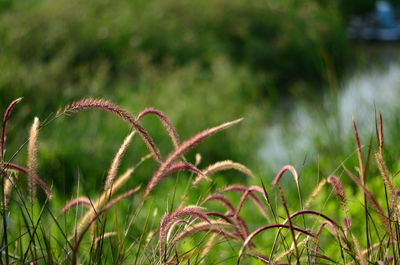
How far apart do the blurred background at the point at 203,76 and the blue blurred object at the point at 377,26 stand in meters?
0.04

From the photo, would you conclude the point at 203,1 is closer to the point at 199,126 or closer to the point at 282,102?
the point at 282,102

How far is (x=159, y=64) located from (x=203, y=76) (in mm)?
1179

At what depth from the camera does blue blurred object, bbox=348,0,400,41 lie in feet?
52.4

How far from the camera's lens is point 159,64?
1019 cm

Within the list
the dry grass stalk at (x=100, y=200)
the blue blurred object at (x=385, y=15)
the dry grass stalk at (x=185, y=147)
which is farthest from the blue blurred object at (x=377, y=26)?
the dry grass stalk at (x=185, y=147)

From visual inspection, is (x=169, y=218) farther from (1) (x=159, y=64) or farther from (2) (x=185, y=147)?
(1) (x=159, y=64)

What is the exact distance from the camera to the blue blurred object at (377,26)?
52.4 feet

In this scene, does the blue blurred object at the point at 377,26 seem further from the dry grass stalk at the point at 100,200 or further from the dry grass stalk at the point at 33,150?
the dry grass stalk at the point at 33,150

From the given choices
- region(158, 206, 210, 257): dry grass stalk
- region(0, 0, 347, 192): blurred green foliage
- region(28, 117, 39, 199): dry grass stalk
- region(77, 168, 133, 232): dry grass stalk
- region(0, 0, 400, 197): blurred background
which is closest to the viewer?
region(158, 206, 210, 257): dry grass stalk

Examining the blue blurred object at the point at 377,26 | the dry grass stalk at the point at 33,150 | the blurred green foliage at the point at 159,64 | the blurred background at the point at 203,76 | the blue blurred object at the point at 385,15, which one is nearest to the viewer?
the dry grass stalk at the point at 33,150

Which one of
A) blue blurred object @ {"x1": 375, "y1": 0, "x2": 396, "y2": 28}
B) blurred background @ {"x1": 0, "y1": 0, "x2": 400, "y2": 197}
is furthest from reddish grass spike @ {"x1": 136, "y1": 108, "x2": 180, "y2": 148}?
blue blurred object @ {"x1": 375, "y1": 0, "x2": 396, "y2": 28}

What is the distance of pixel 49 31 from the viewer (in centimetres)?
1005

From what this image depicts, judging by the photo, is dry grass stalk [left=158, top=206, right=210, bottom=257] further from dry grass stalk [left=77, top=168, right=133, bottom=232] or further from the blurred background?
the blurred background

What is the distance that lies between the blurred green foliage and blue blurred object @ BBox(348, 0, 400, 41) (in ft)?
9.75
